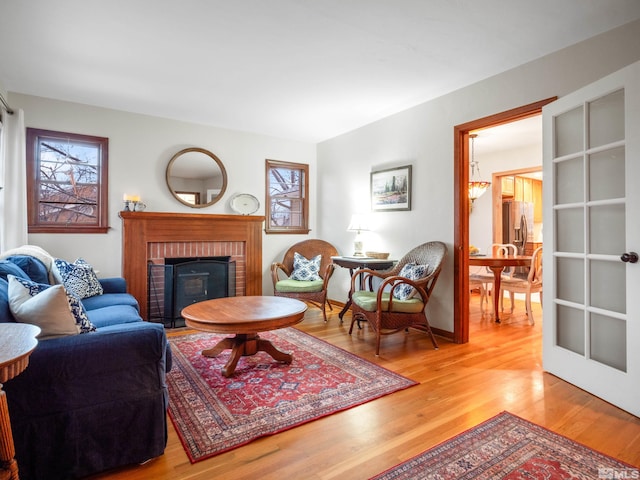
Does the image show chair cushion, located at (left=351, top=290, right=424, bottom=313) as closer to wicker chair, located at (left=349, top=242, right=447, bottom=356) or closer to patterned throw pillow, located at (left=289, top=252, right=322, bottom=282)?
wicker chair, located at (left=349, top=242, right=447, bottom=356)

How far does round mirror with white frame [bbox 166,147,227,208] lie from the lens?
4.59m

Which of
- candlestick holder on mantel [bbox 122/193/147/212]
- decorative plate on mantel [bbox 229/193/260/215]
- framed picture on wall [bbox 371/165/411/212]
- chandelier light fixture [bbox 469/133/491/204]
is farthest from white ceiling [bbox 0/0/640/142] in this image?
chandelier light fixture [bbox 469/133/491/204]

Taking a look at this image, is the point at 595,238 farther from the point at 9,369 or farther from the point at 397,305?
the point at 9,369

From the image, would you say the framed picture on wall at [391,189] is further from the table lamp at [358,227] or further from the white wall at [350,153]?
the table lamp at [358,227]

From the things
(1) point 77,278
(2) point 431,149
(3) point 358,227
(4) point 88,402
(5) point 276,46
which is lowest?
(4) point 88,402

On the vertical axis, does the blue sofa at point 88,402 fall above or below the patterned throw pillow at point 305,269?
below

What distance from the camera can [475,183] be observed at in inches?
199

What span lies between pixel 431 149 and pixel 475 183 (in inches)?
61.0

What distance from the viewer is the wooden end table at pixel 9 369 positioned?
1.09 meters

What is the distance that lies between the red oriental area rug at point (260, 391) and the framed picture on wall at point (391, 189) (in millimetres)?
1915

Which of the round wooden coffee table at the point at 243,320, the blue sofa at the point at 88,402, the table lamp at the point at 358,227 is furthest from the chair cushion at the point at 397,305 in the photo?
the blue sofa at the point at 88,402

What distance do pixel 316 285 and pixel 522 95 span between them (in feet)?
9.54

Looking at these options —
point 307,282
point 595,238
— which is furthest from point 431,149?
point 307,282

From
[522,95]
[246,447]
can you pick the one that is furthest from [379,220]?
[246,447]
